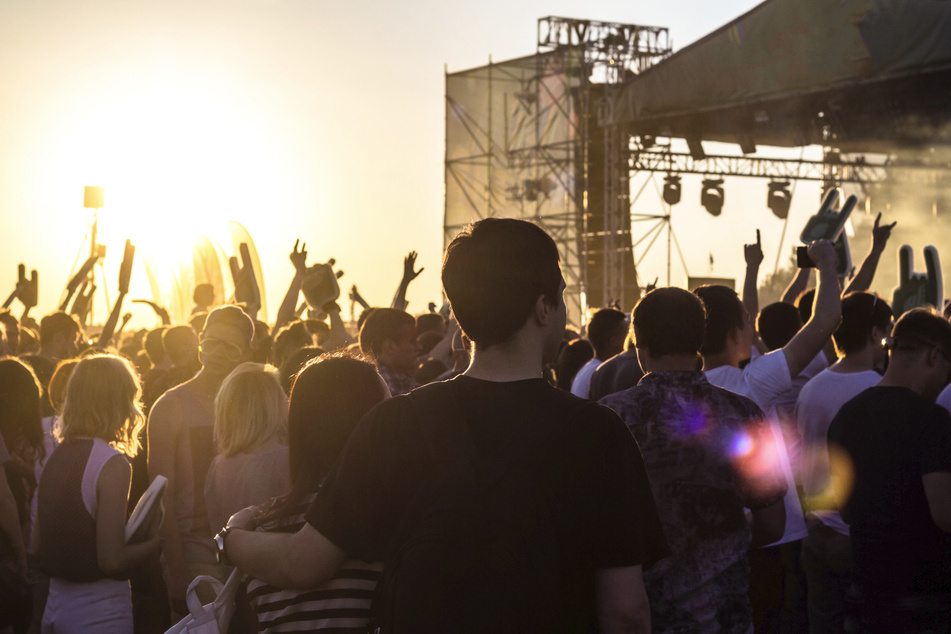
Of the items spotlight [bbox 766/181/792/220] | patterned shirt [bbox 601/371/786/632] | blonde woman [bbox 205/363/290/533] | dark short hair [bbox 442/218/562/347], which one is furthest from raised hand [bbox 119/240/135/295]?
spotlight [bbox 766/181/792/220]

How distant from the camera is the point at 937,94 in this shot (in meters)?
17.8

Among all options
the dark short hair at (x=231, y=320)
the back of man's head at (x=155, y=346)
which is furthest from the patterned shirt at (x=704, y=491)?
the back of man's head at (x=155, y=346)

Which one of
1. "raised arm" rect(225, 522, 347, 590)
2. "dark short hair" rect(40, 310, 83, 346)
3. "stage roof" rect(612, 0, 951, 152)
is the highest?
"stage roof" rect(612, 0, 951, 152)

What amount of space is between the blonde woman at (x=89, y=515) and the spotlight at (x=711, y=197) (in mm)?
20408

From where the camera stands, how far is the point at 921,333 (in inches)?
153

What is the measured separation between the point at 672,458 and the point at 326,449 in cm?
105

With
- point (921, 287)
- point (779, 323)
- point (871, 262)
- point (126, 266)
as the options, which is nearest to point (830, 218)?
point (921, 287)

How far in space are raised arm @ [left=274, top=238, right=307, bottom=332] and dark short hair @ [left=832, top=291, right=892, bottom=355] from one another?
2864 millimetres

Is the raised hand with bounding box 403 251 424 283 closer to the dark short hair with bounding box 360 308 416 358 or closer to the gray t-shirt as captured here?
the dark short hair with bounding box 360 308 416 358

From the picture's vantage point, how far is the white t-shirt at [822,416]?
4508mm

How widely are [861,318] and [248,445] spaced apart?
272cm

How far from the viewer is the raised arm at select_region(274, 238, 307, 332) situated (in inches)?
228

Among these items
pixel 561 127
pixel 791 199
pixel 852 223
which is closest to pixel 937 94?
pixel 791 199

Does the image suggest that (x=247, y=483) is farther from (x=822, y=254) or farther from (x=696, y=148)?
(x=696, y=148)
